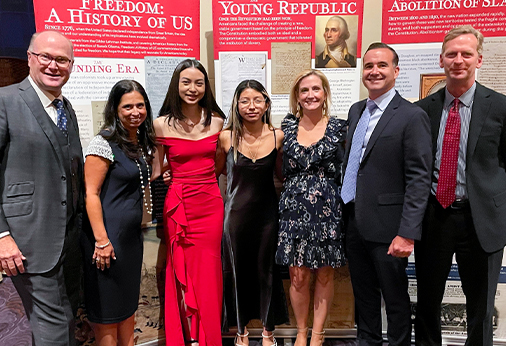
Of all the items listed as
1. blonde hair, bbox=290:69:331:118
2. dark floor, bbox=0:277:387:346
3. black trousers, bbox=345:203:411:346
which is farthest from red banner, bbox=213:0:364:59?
dark floor, bbox=0:277:387:346

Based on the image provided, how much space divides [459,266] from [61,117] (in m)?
2.32

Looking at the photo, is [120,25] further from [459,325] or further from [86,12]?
[459,325]

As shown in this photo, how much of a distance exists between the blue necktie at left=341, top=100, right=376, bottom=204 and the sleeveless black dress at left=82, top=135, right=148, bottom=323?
4.04ft

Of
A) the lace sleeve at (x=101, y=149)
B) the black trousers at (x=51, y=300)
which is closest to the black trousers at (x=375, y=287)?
the lace sleeve at (x=101, y=149)

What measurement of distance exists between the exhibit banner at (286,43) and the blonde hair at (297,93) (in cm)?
21

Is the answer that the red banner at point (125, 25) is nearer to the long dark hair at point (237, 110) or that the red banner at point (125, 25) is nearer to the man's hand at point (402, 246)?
the long dark hair at point (237, 110)

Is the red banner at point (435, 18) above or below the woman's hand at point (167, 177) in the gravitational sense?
above

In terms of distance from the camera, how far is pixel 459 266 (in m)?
2.03

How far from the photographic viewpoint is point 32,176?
1693 mm

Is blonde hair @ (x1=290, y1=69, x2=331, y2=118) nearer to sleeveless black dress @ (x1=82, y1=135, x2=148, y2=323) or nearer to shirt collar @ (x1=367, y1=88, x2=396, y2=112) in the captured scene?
shirt collar @ (x1=367, y1=88, x2=396, y2=112)

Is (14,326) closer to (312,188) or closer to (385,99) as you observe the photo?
(312,188)

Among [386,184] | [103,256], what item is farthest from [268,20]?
[103,256]

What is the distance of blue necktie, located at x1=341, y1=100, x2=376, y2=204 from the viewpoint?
6.77ft

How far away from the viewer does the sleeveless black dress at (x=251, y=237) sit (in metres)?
2.41
